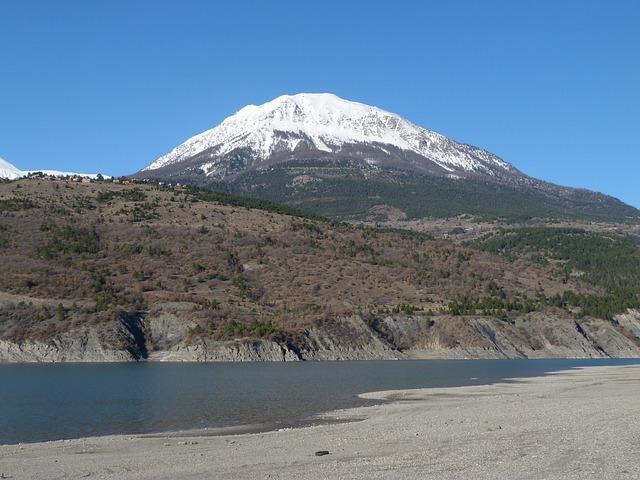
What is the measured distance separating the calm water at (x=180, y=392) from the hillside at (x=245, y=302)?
37.9ft

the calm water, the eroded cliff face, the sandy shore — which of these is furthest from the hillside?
the sandy shore

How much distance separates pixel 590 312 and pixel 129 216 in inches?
3876

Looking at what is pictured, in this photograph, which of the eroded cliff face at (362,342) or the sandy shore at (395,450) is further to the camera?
the eroded cliff face at (362,342)

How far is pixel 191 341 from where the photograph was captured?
13488 centimetres

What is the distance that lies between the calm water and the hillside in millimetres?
11561

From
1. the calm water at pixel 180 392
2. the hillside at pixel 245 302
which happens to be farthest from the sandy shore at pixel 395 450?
the hillside at pixel 245 302

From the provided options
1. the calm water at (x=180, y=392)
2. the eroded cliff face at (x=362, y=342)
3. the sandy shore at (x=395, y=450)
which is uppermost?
the eroded cliff face at (x=362, y=342)

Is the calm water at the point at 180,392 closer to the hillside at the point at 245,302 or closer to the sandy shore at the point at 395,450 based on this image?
the sandy shore at the point at 395,450

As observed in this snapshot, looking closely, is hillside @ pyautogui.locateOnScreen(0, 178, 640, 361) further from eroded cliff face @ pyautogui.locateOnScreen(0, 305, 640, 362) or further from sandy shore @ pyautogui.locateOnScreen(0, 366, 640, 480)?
sandy shore @ pyautogui.locateOnScreen(0, 366, 640, 480)

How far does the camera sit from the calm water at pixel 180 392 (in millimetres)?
54875

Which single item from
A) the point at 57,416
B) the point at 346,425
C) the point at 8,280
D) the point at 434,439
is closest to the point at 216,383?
the point at 57,416

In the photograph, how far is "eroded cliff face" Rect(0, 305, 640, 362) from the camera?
130 meters

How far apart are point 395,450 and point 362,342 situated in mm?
108041

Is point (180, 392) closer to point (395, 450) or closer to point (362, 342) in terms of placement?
point (395, 450)
